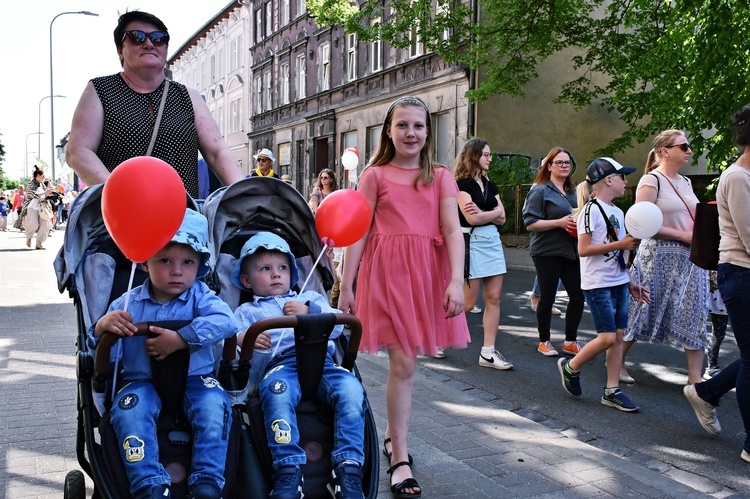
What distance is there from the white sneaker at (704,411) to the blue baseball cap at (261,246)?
9.91 feet

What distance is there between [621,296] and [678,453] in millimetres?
1466

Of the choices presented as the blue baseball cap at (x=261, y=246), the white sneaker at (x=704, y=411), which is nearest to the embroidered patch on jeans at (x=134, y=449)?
the blue baseball cap at (x=261, y=246)

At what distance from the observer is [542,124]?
26906mm

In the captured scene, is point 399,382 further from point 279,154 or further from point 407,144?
point 279,154

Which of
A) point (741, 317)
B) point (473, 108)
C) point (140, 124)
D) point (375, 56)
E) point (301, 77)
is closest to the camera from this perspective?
point (140, 124)

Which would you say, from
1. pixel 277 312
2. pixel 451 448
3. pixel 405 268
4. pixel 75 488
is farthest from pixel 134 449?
pixel 451 448

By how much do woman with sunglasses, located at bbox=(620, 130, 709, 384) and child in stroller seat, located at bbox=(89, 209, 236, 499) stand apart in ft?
13.4

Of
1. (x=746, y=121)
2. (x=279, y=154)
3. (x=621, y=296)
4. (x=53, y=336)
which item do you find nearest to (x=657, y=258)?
(x=621, y=296)

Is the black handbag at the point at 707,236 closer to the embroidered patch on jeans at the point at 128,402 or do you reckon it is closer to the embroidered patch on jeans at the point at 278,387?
the embroidered patch on jeans at the point at 278,387

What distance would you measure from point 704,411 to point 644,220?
1442 millimetres

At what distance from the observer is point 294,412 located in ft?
10.2

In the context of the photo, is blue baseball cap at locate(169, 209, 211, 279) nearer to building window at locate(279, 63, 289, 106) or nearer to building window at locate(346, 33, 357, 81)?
building window at locate(346, 33, 357, 81)

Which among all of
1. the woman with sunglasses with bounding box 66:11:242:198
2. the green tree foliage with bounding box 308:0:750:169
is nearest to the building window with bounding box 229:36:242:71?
the green tree foliage with bounding box 308:0:750:169

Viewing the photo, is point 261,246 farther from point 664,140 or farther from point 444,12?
point 444,12
